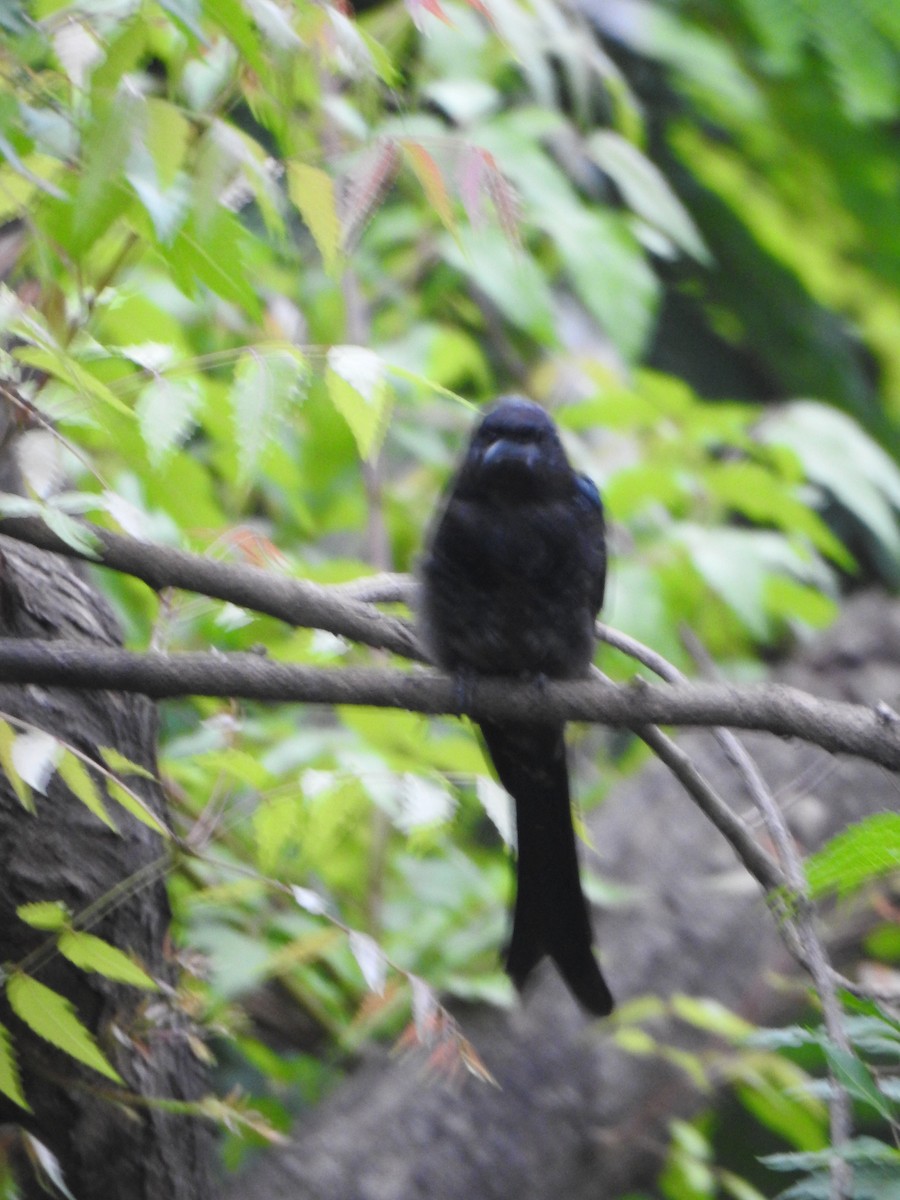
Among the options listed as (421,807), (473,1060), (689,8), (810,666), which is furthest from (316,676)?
(689,8)

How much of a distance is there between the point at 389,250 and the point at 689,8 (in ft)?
3.83

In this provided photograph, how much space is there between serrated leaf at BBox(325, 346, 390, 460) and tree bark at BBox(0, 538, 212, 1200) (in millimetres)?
467

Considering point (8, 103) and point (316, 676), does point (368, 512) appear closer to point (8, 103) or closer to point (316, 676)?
point (316, 676)

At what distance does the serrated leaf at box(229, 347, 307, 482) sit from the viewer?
1.53m

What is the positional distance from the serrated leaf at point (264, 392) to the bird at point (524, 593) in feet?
2.12

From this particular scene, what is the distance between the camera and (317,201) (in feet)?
5.10

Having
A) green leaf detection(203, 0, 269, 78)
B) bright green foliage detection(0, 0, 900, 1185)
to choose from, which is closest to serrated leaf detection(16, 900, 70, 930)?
bright green foliage detection(0, 0, 900, 1185)

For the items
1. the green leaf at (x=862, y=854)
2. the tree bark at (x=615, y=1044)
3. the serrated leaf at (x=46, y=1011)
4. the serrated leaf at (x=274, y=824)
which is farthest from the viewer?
the tree bark at (x=615, y=1044)

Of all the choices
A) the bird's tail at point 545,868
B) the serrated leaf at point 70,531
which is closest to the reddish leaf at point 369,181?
the serrated leaf at point 70,531

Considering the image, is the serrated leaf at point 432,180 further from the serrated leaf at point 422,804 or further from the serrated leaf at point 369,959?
the serrated leaf at point 369,959

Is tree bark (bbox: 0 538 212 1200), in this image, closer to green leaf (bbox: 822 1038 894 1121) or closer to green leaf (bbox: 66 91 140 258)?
green leaf (bbox: 66 91 140 258)

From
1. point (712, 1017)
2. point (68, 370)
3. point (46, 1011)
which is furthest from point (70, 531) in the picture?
point (712, 1017)

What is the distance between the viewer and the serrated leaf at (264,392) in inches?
60.1

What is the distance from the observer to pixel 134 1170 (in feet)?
6.17
